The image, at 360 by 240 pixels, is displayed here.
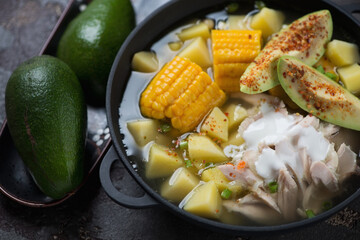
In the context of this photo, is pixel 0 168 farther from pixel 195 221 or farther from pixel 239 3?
pixel 239 3

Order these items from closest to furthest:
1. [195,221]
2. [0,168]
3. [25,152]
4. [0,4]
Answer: [195,221]
[25,152]
[0,168]
[0,4]

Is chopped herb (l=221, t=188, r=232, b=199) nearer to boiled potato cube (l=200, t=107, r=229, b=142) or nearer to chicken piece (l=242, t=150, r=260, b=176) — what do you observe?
chicken piece (l=242, t=150, r=260, b=176)

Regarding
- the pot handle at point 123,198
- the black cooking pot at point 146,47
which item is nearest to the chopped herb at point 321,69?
the black cooking pot at point 146,47

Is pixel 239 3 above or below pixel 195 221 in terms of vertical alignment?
above

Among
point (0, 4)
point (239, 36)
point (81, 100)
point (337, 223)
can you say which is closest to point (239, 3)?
point (239, 36)

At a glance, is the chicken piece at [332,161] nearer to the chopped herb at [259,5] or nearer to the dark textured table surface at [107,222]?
the dark textured table surface at [107,222]

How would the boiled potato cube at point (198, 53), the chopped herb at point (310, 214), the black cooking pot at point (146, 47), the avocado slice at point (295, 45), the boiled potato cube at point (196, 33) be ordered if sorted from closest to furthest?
the black cooking pot at point (146, 47), the chopped herb at point (310, 214), the avocado slice at point (295, 45), the boiled potato cube at point (198, 53), the boiled potato cube at point (196, 33)
